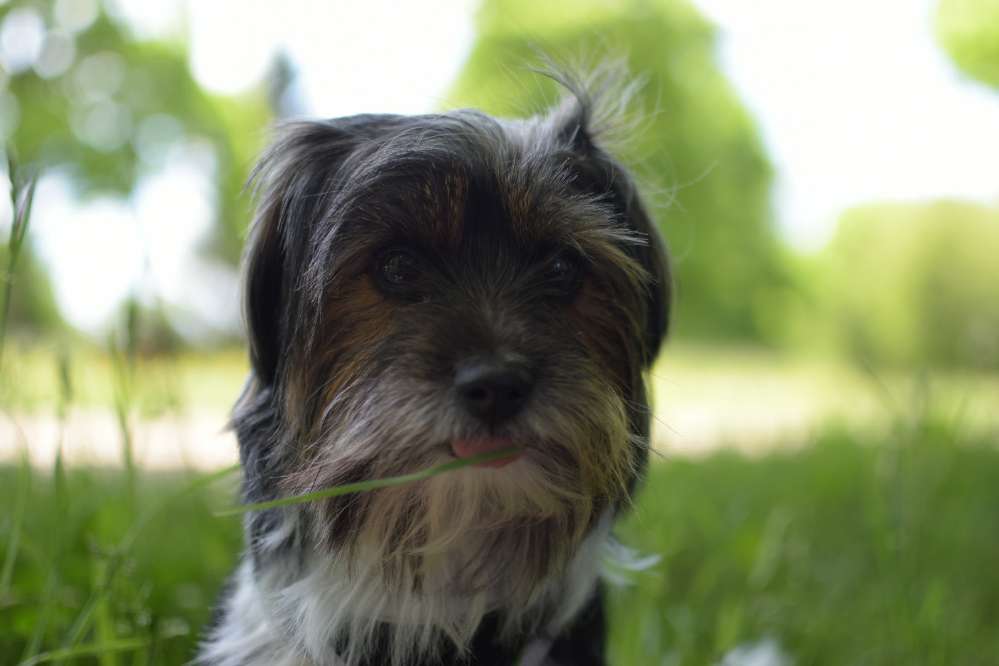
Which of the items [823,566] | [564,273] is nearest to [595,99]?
[564,273]

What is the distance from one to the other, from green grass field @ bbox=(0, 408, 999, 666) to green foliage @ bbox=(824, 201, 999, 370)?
14.4m

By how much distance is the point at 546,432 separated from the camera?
6.35 feet

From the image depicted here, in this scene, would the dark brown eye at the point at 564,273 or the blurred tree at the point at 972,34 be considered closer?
the dark brown eye at the point at 564,273

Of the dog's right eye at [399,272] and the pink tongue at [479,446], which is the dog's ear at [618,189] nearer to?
the dog's right eye at [399,272]

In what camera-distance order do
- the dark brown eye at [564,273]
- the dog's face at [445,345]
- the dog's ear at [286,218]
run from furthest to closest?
1. the dog's ear at [286,218]
2. the dark brown eye at [564,273]
3. the dog's face at [445,345]

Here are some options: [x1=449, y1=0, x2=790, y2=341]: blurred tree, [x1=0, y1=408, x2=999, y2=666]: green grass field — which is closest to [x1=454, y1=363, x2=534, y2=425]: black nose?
[x1=0, y1=408, x2=999, y2=666]: green grass field

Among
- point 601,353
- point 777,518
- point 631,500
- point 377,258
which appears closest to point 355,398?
point 377,258

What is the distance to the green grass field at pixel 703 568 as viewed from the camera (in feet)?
7.22

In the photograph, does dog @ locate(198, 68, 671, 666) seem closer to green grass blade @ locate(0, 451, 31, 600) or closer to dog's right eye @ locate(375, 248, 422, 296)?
dog's right eye @ locate(375, 248, 422, 296)

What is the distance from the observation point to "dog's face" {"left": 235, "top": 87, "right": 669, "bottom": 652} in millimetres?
1939

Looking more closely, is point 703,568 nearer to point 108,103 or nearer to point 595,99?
point 595,99

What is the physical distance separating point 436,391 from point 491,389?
0.43ft

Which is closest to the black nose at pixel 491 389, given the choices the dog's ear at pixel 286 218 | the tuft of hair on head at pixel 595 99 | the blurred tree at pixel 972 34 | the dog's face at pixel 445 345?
the dog's face at pixel 445 345

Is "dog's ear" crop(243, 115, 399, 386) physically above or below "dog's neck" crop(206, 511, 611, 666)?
above
